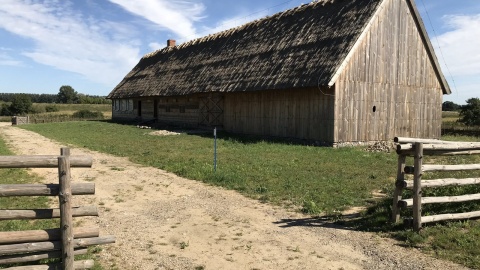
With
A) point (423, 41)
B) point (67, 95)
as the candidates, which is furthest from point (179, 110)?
point (67, 95)

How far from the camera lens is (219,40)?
96.2 ft

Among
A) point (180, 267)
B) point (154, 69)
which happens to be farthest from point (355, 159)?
point (154, 69)

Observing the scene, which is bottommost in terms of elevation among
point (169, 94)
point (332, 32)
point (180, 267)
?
point (180, 267)

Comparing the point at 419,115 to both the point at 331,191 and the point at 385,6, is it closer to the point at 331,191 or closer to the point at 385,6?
the point at 385,6

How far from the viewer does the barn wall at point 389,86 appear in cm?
1800

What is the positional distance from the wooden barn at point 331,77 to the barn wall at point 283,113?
1.9 inches

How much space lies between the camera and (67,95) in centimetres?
11706

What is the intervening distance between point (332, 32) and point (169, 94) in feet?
46.9

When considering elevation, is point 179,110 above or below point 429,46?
below

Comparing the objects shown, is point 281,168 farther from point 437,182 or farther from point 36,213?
point 36,213

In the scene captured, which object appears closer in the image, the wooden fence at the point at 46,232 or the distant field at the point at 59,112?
the wooden fence at the point at 46,232

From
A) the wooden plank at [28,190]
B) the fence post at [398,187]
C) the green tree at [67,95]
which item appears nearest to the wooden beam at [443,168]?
the fence post at [398,187]

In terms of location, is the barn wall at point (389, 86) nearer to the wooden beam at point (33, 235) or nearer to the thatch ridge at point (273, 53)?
the thatch ridge at point (273, 53)

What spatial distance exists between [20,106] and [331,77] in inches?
2496
